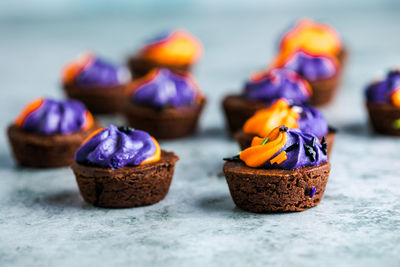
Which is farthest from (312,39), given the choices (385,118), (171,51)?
(385,118)

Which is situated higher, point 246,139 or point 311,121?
point 311,121

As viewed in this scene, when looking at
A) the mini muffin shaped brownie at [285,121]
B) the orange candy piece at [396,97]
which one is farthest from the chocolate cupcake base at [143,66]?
the mini muffin shaped brownie at [285,121]

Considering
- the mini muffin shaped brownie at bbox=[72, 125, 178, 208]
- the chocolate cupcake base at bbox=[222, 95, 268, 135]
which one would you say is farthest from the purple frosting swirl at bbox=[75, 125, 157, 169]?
the chocolate cupcake base at bbox=[222, 95, 268, 135]

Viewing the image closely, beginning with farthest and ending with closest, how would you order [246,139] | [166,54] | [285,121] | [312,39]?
[166,54] < [312,39] < [246,139] < [285,121]

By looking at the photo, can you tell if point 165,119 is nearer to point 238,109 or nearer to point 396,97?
point 238,109

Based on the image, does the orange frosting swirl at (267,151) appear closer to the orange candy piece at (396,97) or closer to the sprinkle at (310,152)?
the sprinkle at (310,152)

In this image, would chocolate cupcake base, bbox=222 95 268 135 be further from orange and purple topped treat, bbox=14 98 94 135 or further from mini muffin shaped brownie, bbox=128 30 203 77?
mini muffin shaped brownie, bbox=128 30 203 77

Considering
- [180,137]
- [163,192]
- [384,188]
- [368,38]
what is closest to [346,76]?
[368,38]

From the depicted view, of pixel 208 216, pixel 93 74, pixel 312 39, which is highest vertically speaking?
pixel 312 39

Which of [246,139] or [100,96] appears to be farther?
[100,96]
